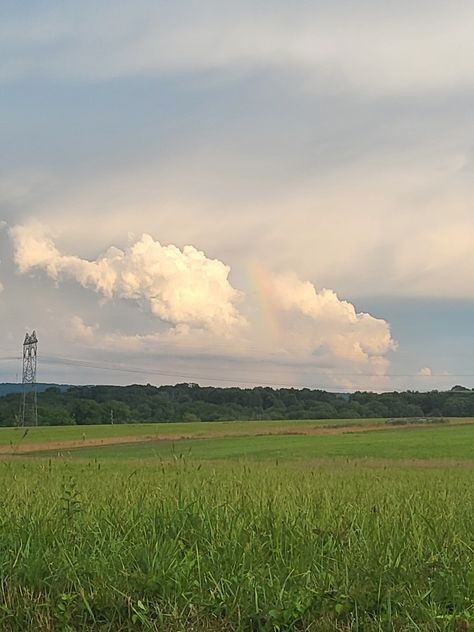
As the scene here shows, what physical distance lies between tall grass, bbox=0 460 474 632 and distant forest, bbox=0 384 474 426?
118 m

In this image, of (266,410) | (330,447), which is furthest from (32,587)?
(266,410)

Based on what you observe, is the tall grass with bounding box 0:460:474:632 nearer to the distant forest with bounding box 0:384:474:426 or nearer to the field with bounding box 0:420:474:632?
the field with bounding box 0:420:474:632

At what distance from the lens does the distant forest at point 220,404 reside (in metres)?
130

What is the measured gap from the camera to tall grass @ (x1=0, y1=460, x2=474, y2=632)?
498 centimetres

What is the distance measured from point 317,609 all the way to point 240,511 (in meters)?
2.38

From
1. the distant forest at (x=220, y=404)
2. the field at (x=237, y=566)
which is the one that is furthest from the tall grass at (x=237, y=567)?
the distant forest at (x=220, y=404)

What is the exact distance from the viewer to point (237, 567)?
5711 mm

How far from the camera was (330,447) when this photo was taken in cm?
5500

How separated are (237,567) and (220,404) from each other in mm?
149861

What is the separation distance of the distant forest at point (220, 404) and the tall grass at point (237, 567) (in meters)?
118

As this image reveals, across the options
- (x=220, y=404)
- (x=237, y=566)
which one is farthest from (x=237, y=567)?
(x=220, y=404)

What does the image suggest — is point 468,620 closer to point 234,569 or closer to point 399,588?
point 399,588

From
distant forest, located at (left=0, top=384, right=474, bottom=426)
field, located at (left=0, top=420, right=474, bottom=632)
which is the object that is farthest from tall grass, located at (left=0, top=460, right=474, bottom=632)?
distant forest, located at (left=0, top=384, right=474, bottom=426)

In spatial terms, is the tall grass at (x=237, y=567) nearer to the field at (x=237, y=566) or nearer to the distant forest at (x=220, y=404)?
the field at (x=237, y=566)
